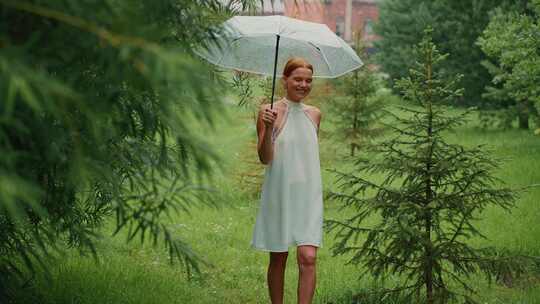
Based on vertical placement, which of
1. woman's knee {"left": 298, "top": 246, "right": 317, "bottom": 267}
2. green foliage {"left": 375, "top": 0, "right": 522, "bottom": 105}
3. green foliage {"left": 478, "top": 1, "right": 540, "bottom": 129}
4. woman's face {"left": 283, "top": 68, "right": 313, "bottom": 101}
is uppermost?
green foliage {"left": 375, "top": 0, "right": 522, "bottom": 105}

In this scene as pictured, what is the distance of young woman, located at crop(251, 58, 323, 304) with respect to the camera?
5.55 meters

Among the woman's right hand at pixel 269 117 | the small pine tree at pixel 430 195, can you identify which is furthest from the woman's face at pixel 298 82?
the small pine tree at pixel 430 195

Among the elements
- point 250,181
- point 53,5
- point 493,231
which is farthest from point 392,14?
point 53,5

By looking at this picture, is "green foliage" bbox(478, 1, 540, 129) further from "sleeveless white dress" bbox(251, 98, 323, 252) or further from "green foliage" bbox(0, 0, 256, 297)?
"green foliage" bbox(0, 0, 256, 297)

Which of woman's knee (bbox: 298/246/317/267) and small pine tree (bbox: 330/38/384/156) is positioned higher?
small pine tree (bbox: 330/38/384/156)

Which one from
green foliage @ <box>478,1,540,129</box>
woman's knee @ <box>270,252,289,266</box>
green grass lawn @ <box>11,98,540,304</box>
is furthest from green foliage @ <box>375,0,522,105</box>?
woman's knee @ <box>270,252,289,266</box>

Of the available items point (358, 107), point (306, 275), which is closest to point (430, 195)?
point (306, 275)

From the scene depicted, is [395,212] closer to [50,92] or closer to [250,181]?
[50,92]

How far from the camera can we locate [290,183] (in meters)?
5.61

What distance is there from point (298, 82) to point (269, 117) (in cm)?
40

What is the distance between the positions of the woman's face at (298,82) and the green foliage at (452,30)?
17314mm

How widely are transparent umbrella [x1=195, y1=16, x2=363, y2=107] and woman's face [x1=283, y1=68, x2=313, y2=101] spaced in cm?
12

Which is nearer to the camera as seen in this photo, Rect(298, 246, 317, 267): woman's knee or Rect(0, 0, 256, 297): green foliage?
Rect(0, 0, 256, 297): green foliage

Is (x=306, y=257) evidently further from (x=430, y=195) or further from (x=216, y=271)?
(x=216, y=271)
